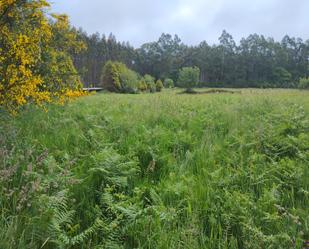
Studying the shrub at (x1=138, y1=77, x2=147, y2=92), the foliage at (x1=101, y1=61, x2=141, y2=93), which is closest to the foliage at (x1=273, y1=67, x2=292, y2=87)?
the shrub at (x1=138, y1=77, x2=147, y2=92)

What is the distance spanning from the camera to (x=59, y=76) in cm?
665

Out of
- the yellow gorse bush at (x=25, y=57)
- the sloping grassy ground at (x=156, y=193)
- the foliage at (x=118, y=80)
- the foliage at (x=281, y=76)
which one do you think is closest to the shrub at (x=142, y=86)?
the foliage at (x=118, y=80)

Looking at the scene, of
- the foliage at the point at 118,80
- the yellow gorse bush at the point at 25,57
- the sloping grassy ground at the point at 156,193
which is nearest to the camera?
the sloping grassy ground at the point at 156,193

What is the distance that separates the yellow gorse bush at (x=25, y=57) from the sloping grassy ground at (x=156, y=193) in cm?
64

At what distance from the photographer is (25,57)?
168 inches

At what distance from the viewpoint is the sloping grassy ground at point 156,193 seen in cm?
212

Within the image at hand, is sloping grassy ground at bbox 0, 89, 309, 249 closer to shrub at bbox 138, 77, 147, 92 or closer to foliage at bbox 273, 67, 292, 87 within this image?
shrub at bbox 138, 77, 147, 92

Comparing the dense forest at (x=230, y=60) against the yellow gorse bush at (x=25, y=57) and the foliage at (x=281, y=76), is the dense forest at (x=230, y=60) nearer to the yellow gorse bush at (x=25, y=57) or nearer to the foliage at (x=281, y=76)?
the foliage at (x=281, y=76)

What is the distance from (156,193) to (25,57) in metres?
3.06

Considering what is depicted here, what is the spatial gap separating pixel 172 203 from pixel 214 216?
0.43m

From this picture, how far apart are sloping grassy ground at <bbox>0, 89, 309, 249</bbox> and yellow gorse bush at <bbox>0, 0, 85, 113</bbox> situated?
0.64 metres

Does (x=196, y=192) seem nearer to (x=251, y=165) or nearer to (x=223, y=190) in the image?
(x=223, y=190)

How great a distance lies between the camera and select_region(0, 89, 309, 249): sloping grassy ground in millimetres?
2119

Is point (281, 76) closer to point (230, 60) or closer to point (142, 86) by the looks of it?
point (230, 60)
